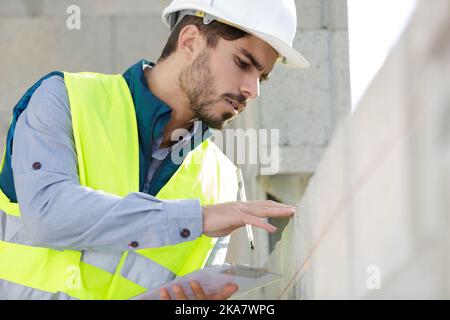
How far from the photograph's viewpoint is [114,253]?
363cm

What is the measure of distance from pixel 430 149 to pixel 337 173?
0.86 metres

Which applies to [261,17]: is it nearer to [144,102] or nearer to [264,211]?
[144,102]

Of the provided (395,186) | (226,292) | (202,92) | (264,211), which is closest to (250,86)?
(202,92)

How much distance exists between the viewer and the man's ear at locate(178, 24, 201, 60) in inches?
158

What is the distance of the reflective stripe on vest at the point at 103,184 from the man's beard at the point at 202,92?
0.19 meters

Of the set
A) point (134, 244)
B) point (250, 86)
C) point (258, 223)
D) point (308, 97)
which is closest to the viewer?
point (258, 223)

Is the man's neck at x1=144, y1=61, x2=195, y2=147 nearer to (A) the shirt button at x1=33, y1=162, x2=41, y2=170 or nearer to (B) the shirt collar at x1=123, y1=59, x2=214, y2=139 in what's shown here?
(B) the shirt collar at x1=123, y1=59, x2=214, y2=139

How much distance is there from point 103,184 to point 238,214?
65 centimetres

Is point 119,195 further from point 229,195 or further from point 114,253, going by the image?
point 229,195

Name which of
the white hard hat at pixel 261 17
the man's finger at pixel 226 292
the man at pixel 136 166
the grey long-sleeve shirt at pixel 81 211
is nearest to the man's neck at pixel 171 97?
the man at pixel 136 166

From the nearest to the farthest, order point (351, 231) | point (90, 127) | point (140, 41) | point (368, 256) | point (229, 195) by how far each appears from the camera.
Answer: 1. point (368, 256)
2. point (351, 231)
3. point (90, 127)
4. point (229, 195)
5. point (140, 41)

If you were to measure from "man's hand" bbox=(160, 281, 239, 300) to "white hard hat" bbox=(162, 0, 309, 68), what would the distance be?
101cm

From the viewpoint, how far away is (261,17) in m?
3.86

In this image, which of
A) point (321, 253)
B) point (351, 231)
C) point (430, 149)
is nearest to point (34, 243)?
point (321, 253)
